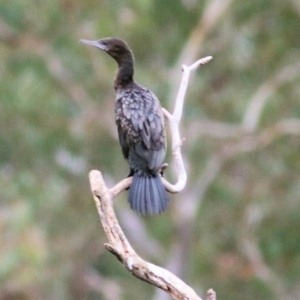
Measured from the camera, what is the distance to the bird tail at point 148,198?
3943 millimetres

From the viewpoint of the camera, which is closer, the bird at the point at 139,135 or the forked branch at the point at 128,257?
the forked branch at the point at 128,257

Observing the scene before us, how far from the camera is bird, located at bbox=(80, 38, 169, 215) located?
397 cm

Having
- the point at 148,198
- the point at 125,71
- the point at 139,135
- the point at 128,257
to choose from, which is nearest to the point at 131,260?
the point at 128,257

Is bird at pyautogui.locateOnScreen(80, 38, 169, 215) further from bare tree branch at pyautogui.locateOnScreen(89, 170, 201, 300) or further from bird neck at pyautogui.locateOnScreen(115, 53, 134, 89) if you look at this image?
bare tree branch at pyautogui.locateOnScreen(89, 170, 201, 300)

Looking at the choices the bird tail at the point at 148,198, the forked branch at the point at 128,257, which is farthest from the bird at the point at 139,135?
the forked branch at the point at 128,257

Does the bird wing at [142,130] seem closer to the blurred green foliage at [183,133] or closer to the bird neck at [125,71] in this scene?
the bird neck at [125,71]

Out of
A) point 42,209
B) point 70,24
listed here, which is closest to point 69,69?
point 70,24

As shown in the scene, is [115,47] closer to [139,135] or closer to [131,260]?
[139,135]

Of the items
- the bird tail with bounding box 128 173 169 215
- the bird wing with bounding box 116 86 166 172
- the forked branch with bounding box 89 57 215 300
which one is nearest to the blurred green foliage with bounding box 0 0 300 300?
the bird wing with bounding box 116 86 166 172

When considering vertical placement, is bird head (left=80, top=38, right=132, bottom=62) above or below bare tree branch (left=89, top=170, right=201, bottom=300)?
above

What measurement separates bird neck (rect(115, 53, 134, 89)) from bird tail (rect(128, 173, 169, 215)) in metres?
0.84

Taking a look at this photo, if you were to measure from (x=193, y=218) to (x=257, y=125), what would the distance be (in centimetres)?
177

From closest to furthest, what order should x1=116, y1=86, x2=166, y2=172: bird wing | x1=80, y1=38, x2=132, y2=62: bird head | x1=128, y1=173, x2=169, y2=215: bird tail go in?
x1=128, y1=173, x2=169, y2=215: bird tail → x1=116, y1=86, x2=166, y2=172: bird wing → x1=80, y1=38, x2=132, y2=62: bird head

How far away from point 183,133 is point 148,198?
638cm
